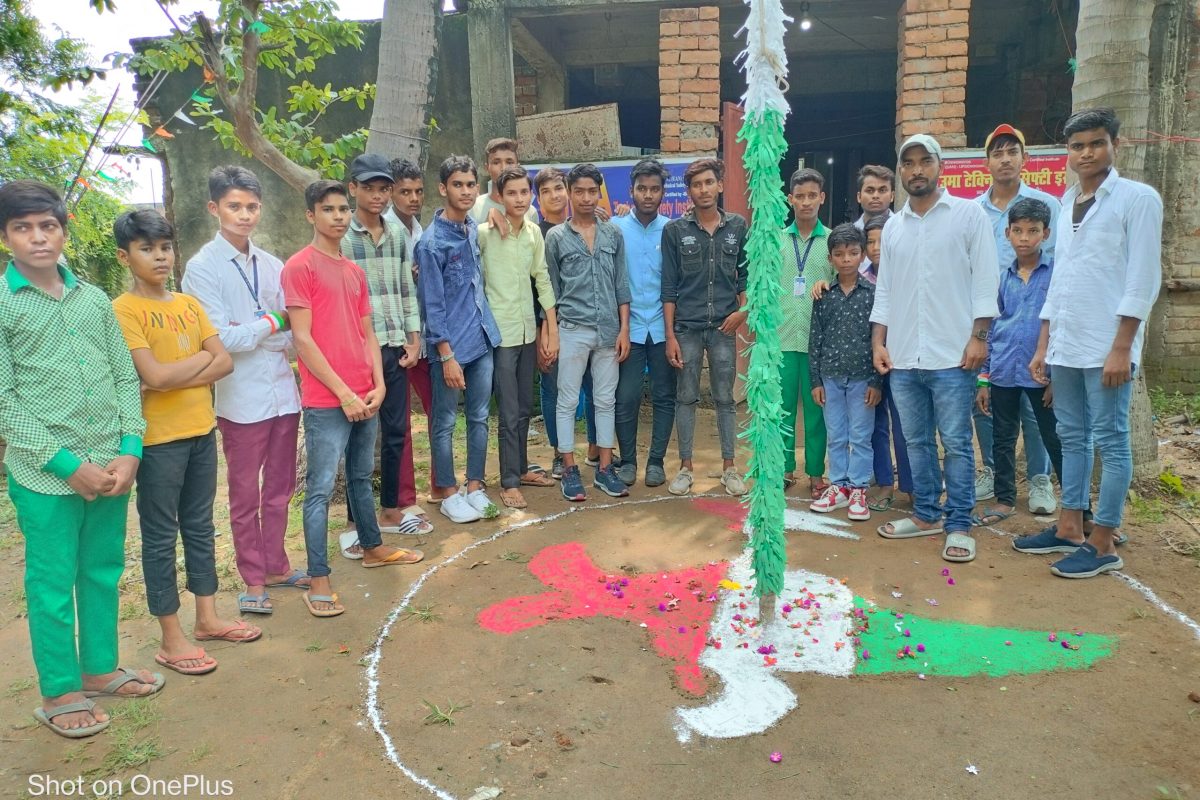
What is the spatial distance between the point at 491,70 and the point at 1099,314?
18.2 ft

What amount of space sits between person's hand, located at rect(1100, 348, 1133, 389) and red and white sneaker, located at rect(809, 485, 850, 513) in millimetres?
1525

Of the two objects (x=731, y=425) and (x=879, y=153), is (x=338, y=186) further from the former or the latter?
(x=879, y=153)

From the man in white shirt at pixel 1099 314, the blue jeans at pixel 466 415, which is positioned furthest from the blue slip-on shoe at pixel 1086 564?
the blue jeans at pixel 466 415

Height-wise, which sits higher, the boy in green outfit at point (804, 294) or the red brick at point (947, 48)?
the red brick at point (947, 48)

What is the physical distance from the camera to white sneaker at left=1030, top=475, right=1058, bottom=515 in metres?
4.45

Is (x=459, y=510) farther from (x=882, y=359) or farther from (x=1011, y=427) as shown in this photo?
(x=1011, y=427)

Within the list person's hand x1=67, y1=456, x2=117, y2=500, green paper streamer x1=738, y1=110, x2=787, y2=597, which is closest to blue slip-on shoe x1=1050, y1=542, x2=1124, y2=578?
green paper streamer x1=738, y1=110, x2=787, y2=597

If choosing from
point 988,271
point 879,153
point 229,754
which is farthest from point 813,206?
point 879,153

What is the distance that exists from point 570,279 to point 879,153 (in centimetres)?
807

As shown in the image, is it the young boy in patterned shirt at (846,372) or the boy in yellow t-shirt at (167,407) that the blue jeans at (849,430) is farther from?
the boy in yellow t-shirt at (167,407)

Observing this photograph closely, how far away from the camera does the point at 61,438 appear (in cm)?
263

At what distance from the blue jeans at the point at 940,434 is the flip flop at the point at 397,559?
2644mm

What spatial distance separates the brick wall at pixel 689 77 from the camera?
697 centimetres

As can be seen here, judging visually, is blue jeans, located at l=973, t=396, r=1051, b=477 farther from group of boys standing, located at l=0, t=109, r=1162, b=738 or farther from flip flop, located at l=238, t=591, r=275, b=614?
flip flop, located at l=238, t=591, r=275, b=614
